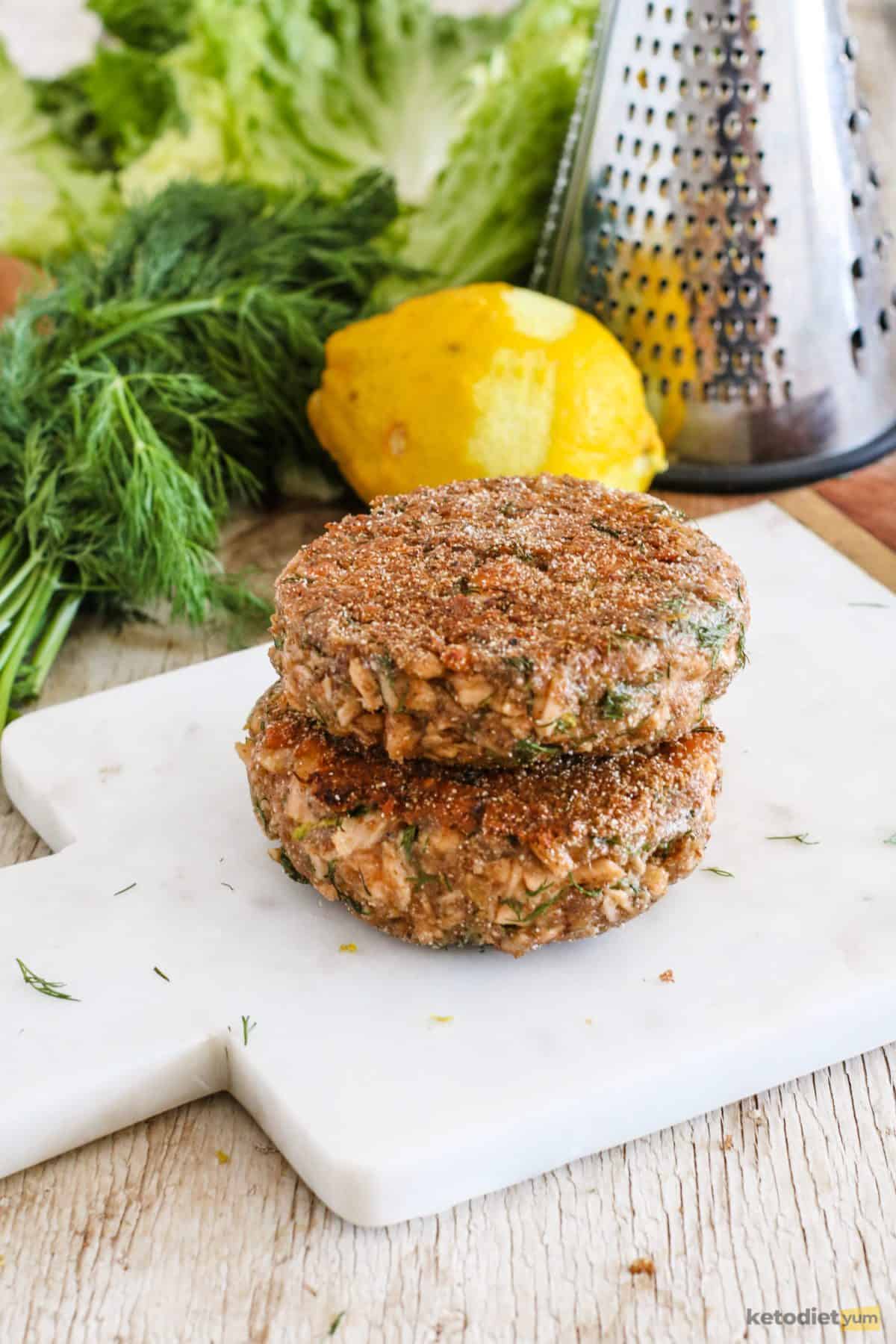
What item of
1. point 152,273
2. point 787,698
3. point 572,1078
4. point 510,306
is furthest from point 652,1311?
point 152,273

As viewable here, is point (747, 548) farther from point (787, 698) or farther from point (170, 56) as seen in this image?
point (170, 56)

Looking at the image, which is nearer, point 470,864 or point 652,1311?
point 652,1311

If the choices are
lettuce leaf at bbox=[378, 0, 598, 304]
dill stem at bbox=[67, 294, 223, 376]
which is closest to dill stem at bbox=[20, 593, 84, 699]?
dill stem at bbox=[67, 294, 223, 376]

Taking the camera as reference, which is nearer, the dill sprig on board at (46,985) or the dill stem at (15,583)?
the dill sprig on board at (46,985)

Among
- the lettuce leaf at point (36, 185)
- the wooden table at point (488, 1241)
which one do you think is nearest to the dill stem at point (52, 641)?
the wooden table at point (488, 1241)

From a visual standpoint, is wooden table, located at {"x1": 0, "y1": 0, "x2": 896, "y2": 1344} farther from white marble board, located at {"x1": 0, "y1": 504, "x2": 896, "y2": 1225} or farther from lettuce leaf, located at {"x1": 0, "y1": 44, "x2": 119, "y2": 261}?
lettuce leaf, located at {"x1": 0, "y1": 44, "x2": 119, "y2": 261}

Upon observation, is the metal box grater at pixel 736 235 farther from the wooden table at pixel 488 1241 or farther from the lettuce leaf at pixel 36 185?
the wooden table at pixel 488 1241

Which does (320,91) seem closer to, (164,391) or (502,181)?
(502,181)
